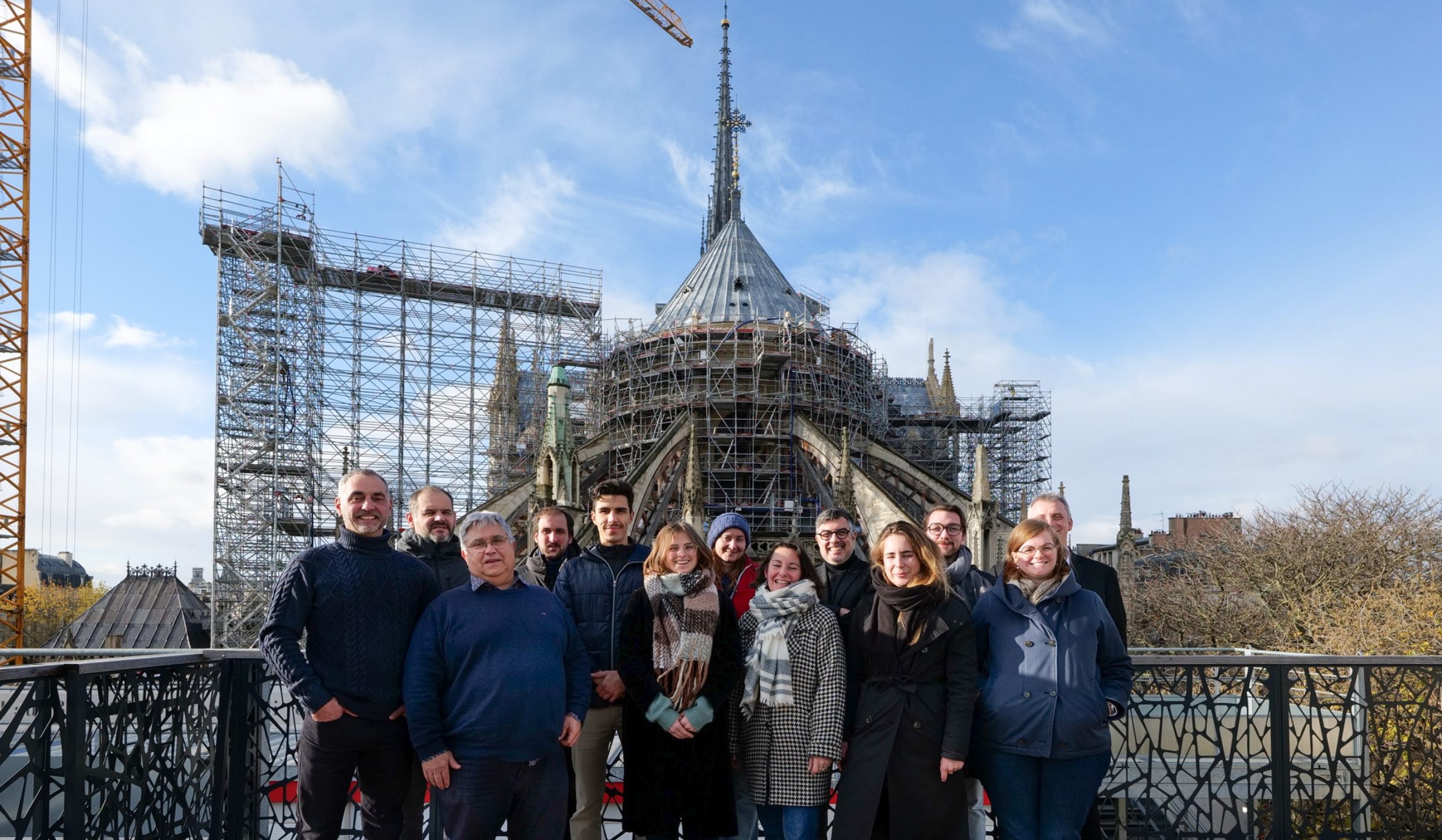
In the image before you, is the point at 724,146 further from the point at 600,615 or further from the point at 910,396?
the point at 600,615

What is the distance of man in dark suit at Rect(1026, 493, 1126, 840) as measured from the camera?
4.71 meters

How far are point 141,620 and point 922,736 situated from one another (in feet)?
131

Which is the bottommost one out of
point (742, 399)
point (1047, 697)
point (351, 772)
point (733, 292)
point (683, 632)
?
point (351, 772)

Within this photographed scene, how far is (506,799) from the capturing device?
4004 mm

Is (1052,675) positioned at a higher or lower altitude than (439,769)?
higher

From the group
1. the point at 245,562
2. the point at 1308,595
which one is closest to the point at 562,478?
the point at 245,562

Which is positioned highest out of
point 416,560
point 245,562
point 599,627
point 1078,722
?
point 416,560

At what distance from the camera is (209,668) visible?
5191 millimetres

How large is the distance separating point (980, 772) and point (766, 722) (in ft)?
3.40

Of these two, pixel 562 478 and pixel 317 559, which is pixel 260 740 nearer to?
pixel 317 559

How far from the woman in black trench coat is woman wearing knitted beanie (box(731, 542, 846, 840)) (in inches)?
5.5

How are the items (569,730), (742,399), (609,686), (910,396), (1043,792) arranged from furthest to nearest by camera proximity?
1. (910,396)
2. (742,399)
3. (609,686)
4. (1043,792)
5. (569,730)

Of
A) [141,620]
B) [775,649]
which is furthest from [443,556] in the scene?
[141,620]

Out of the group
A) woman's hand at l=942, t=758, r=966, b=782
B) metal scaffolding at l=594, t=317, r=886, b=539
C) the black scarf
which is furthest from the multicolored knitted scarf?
metal scaffolding at l=594, t=317, r=886, b=539
